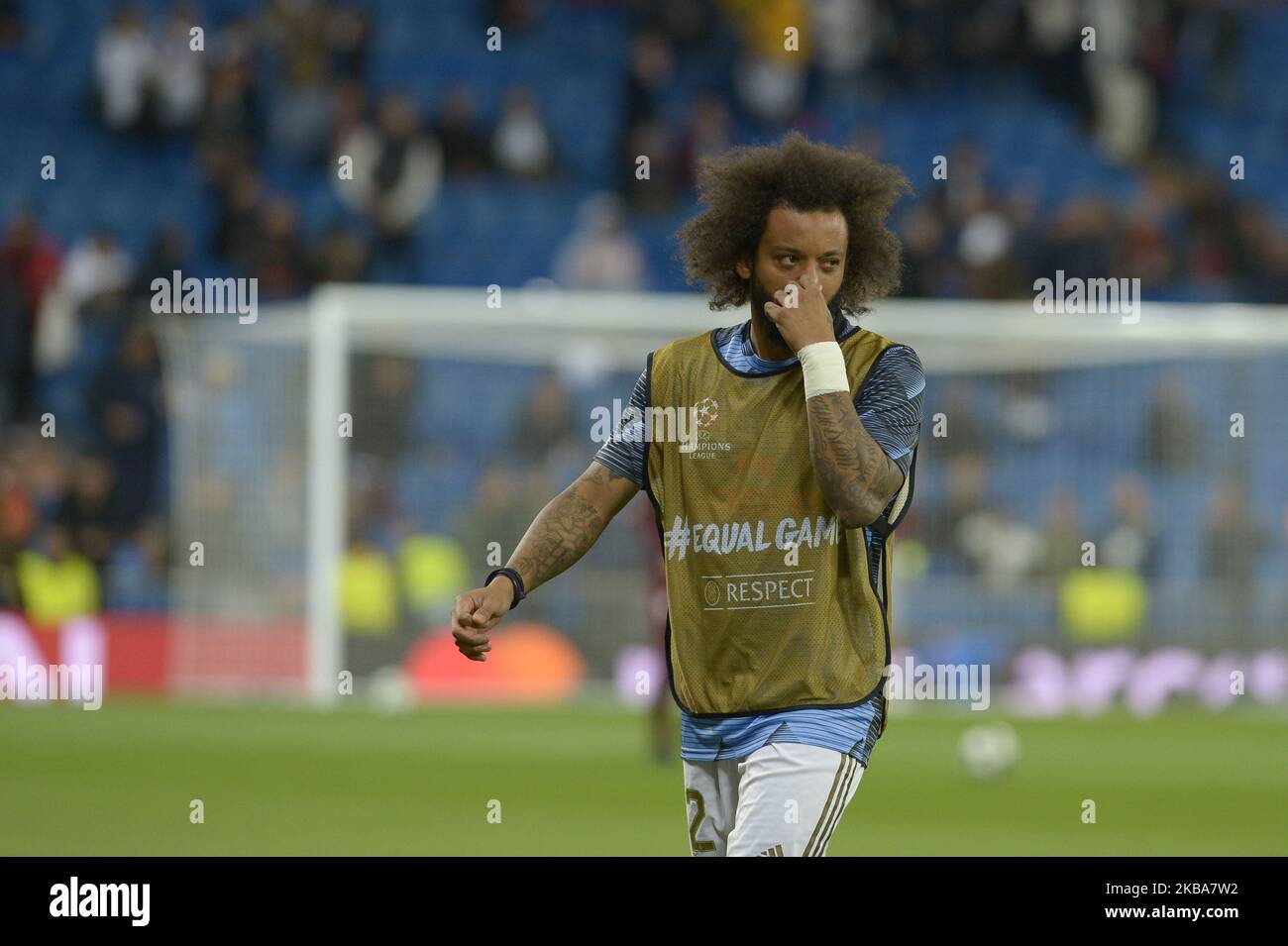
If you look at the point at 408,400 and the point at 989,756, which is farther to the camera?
the point at 408,400

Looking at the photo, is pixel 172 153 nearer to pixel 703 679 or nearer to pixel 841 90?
pixel 841 90

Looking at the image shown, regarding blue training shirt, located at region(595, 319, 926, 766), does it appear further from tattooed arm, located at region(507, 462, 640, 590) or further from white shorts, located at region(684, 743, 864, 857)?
tattooed arm, located at region(507, 462, 640, 590)

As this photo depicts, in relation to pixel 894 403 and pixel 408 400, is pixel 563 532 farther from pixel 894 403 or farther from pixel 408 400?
pixel 408 400

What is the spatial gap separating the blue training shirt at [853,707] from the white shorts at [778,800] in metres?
0.03

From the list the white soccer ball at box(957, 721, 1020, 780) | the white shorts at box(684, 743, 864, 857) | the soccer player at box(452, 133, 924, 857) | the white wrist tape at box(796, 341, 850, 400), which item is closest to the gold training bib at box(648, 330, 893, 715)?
the soccer player at box(452, 133, 924, 857)

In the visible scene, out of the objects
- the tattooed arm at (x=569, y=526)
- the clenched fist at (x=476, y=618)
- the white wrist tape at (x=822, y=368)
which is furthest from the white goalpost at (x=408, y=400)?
the white wrist tape at (x=822, y=368)

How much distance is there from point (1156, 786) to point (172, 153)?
50.0ft

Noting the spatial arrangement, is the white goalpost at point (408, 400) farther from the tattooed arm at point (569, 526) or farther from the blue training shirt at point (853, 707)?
the blue training shirt at point (853, 707)

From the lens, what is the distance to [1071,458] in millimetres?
18859

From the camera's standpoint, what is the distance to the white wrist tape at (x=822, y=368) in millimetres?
4363

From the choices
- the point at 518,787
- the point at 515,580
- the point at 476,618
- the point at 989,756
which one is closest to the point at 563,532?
the point at 515,580

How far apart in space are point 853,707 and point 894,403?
0.65 metres

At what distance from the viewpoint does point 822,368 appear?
4371 millimetres
